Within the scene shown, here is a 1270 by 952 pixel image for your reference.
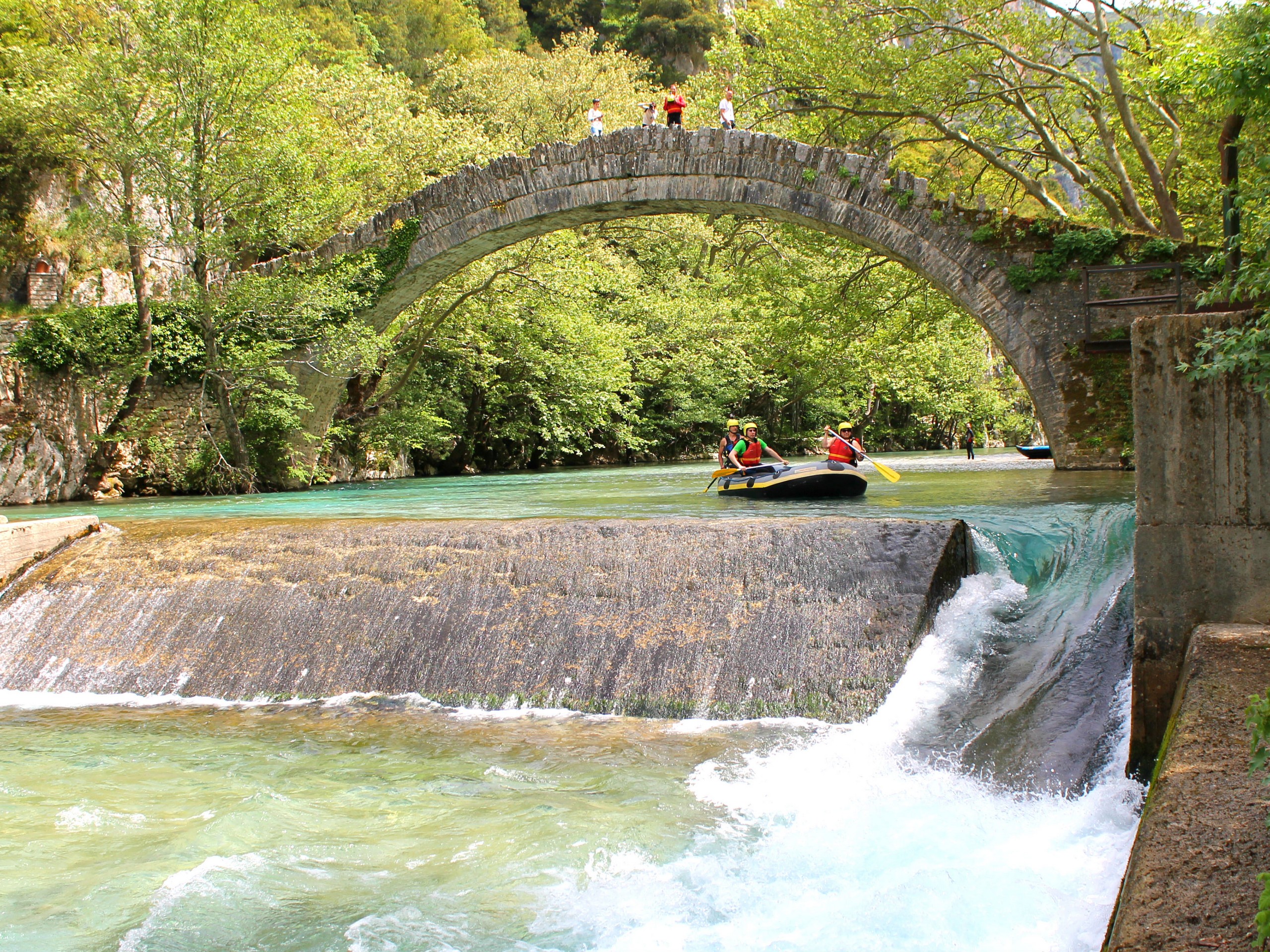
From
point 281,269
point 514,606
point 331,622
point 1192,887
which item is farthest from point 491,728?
point 281,269

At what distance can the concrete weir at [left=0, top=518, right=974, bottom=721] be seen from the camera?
547cm

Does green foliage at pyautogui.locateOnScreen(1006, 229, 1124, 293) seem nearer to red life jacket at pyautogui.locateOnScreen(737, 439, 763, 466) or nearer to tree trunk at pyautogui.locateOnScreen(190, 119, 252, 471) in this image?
red life jacket at pyautogui.locateOnScreen(737, 439, 763, 466)

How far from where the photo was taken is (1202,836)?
230 cm

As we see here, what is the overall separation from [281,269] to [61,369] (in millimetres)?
3562

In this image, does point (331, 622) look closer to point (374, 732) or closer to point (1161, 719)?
point (374, 732)

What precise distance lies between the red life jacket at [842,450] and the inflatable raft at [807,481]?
1.79m

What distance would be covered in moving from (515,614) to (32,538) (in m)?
3.97

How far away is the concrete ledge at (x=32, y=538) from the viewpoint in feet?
23.0

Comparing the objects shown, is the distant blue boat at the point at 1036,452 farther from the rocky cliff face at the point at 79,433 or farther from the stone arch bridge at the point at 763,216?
A: the rocky cliff face at the point at 79,433

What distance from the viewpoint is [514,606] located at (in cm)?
623

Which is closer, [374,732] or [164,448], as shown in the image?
[374,732]

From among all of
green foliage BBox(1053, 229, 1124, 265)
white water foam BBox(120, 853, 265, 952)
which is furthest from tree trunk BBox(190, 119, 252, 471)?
white water foam BBox(120, 853, 265, 952)

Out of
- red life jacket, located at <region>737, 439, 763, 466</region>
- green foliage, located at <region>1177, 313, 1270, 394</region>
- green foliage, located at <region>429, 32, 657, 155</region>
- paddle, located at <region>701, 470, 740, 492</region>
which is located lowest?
paddle, located at <region>701, 470, 740, 492</region>

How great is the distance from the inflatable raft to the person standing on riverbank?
20.6 ft
